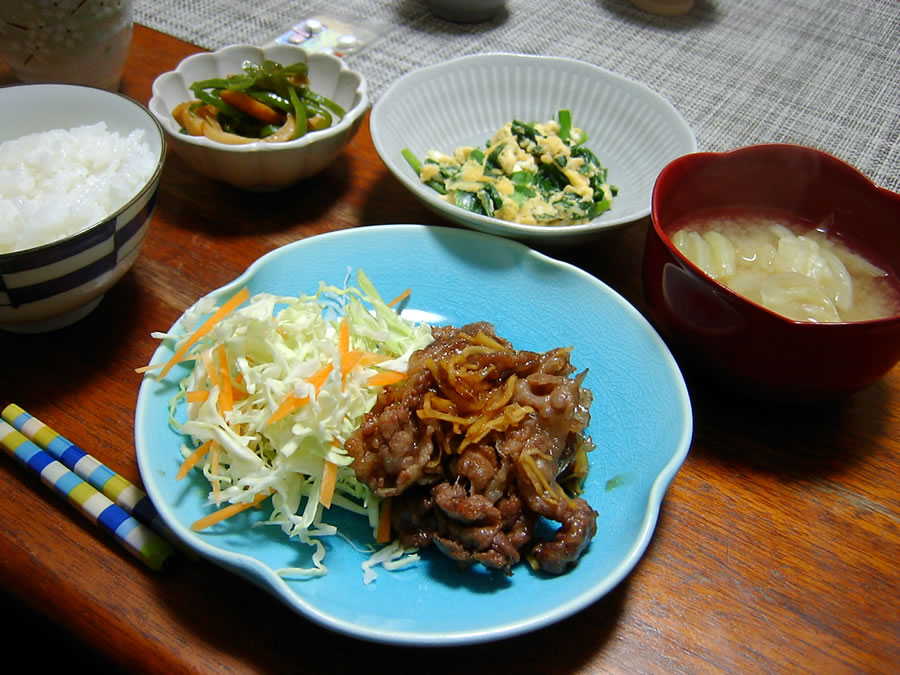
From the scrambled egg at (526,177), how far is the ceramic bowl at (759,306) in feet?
1.27

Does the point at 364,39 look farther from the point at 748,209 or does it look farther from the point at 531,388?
the point at 531,388

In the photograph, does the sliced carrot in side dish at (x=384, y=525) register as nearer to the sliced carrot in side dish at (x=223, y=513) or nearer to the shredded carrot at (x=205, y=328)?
the sliced carrot in side dish at (x=223, y=513)

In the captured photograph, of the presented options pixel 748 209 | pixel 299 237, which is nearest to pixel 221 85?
pixel 299 237

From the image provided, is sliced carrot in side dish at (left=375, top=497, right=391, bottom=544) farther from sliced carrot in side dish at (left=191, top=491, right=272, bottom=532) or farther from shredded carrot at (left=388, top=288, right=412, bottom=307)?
shredded carrot at (left=388, top=288, right=412, bottom=307)

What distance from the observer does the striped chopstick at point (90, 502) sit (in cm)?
129

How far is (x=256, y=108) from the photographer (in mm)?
2152

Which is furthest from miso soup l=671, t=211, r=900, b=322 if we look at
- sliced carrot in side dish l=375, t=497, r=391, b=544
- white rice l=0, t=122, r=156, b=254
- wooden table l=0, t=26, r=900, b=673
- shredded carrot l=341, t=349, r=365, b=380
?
white rice l=0, t=122, r=156, b=254

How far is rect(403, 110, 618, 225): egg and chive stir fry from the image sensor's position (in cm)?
203

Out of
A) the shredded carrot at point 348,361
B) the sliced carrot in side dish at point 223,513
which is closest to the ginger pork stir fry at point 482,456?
the shredded carrot at point 348,361

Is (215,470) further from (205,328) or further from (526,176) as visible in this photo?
(526,176)

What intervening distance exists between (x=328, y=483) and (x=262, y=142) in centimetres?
117

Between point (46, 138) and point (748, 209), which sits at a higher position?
Result: point (748, 209)

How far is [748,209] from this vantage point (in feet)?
6.08

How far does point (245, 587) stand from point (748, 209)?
5.38 feet
